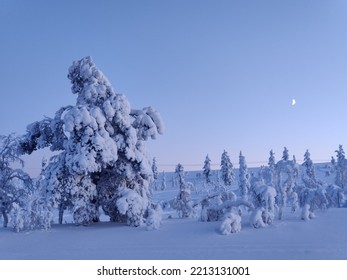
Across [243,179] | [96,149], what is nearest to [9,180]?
[96,149]

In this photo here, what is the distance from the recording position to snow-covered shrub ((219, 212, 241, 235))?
1363cm

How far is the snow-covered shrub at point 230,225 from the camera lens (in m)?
13.6

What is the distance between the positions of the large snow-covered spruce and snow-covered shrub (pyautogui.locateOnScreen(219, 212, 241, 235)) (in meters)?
4.40

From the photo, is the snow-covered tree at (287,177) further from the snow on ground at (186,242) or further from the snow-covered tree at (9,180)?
the snow-covered tree at (9,180)

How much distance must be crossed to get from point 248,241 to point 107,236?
231 inches

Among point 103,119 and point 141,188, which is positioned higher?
point 103,119

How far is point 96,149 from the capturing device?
658 inches

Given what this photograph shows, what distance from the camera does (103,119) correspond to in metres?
17.4

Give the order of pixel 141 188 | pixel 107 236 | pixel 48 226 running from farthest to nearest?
pixel 141 188
pixel 48 226
pixel 107 236

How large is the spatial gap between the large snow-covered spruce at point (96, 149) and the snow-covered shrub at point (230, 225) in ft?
14.5

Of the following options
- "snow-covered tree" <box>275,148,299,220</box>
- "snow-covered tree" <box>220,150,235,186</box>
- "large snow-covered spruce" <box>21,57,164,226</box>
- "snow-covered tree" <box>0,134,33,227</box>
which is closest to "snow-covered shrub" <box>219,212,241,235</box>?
"large snow-covered spruce" <box>21,57,164,226</box>

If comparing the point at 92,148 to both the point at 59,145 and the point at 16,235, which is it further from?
the point at 16,235

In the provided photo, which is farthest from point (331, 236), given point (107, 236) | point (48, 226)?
point (48, 226)

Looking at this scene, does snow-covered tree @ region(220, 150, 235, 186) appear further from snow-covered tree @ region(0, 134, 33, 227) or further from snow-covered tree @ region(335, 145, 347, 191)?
snow-covered tree @ region(0, 134, 33, 227)
